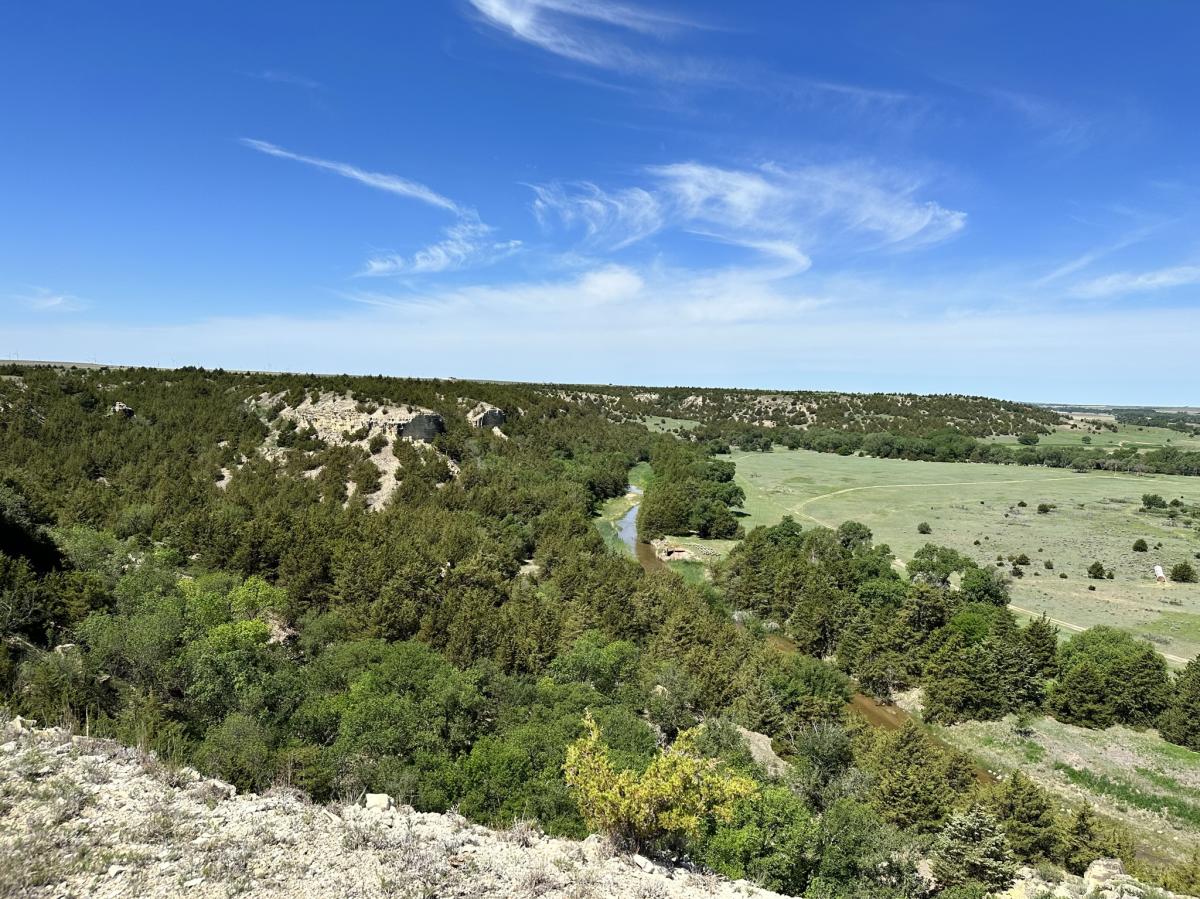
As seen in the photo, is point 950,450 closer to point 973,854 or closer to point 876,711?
point 876,711

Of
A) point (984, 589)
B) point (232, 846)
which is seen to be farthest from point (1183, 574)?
point (232, 846)

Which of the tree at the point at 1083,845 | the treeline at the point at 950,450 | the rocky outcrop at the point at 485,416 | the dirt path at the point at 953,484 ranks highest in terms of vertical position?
the rocky outcrop at the point at 485,416

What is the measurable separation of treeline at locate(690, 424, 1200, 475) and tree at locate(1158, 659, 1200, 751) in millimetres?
118423

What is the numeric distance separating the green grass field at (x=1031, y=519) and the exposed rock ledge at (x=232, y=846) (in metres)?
52.9

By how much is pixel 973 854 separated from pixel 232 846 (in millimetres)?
25979

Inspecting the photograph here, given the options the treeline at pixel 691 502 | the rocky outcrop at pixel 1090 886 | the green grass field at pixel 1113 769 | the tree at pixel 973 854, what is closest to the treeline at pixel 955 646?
the green grass field at pixel 1113 769

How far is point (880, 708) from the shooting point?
1681 inches

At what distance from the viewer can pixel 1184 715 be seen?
35594 millimetres

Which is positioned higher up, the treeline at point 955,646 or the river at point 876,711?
the treeline at point 955,646

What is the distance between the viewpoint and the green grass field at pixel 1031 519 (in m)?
56.0

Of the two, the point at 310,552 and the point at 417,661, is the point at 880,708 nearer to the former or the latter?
the point at 417,661

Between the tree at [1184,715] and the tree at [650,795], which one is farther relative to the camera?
the tree at [1184,715]

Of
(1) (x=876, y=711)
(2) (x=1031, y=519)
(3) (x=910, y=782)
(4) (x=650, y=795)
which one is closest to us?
(4) (x=650, y=795)

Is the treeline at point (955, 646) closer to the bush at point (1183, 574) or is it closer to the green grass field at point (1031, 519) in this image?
the green grass field at point (1031, 519)
